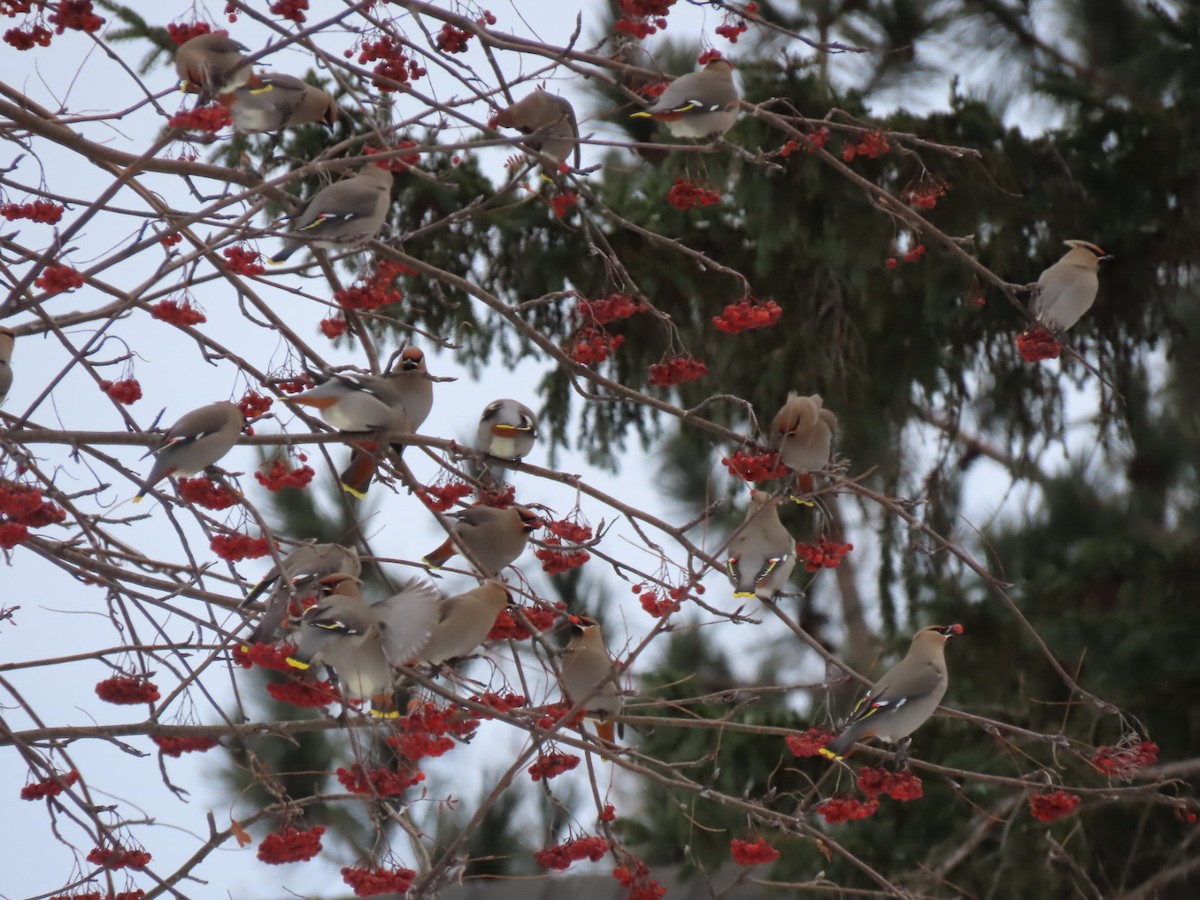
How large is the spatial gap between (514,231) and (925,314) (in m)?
1.44

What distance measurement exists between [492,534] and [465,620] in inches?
14.2

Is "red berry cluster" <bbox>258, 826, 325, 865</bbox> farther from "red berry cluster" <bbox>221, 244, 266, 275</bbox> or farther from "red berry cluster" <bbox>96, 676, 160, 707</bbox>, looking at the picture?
"red berry cluster" <bbox>221, 244, 266, 275</bbox>

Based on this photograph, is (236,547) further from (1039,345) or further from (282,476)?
(1039,345)

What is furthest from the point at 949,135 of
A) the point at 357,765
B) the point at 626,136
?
the point at 357,765

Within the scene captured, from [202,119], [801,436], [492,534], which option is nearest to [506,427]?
[492,534]

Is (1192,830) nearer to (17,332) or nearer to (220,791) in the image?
(17,332)

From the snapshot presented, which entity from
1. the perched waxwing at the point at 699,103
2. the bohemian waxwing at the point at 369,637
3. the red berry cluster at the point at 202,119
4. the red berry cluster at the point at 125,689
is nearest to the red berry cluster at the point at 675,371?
the perched waxwing at the point at 699,103

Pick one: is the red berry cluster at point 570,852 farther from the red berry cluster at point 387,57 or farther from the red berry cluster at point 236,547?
the red berry cluster at point 387,57

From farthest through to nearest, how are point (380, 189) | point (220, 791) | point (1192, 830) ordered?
point (220, 791)
point (1192, 830)
point (380, 189)

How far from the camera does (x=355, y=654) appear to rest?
2891mm

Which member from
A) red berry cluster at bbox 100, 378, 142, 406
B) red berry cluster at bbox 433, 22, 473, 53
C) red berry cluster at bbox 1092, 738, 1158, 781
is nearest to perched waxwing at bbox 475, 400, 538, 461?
red berry cluster at bbox 433, 22, 473, 53

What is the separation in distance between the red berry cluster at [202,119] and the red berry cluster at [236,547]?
720 millimetres

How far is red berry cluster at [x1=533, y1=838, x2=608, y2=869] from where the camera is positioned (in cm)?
309

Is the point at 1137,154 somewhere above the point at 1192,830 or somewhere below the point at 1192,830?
above
